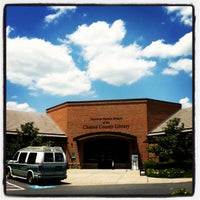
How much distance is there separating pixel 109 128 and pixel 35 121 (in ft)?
21.7

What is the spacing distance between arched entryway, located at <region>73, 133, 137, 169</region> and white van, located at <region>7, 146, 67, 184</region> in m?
12.1

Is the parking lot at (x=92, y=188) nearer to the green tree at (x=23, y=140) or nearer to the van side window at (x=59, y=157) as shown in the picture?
the van side window at (x=59, y=157)

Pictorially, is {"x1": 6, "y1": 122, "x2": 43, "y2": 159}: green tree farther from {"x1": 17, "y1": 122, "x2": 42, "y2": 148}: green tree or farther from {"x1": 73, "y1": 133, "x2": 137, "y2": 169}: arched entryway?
{"x1": 73, "y1": 133, "x2": 137, "y2": 169}: arched entryway

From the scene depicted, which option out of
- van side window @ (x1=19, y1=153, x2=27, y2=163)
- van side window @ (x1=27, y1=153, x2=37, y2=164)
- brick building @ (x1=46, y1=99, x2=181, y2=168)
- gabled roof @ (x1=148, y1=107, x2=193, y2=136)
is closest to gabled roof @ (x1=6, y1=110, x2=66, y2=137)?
brick building @ (x1=46, y1=99, x2=181, y2=168)

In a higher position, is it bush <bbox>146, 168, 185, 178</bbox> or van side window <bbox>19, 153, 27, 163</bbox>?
van side window <bbox>19, 153, 27, 163</bbox>

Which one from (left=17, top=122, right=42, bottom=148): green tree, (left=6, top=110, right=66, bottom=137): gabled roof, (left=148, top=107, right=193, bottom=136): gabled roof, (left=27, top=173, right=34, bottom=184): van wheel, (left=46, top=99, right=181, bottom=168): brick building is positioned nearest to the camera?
(left=27, top=173, right=34, bottom=184): van wheel

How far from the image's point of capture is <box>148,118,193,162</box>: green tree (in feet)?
68.3

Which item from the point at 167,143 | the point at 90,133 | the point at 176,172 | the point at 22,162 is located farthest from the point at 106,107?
the point at 22,162

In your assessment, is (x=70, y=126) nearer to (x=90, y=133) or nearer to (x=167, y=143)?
(x=90, y=133)

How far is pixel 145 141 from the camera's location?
2688 centimetres

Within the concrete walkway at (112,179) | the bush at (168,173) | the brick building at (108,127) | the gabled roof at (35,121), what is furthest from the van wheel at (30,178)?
the brick building at (108,127)

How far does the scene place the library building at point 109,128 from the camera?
27453 millimetres

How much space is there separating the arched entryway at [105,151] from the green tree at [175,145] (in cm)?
592

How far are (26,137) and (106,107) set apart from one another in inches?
436
